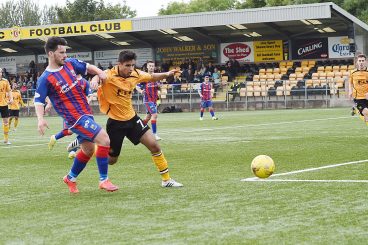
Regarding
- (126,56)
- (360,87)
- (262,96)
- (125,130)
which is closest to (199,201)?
(125,130)

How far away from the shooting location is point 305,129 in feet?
72.9

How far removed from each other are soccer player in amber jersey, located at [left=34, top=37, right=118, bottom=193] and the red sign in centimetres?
4089

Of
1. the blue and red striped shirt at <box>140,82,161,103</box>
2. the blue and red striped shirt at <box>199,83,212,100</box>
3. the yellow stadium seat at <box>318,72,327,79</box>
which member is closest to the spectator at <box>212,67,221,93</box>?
the yellow stadium seat at <box>318,72,327,79</box>

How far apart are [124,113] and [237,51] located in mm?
40788

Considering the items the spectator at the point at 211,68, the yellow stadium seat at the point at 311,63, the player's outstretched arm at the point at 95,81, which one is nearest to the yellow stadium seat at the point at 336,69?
the yellow stadium seat at the point at 311,63

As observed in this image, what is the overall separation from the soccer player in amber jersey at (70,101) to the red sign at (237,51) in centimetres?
4089

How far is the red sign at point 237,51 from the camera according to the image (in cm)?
5028

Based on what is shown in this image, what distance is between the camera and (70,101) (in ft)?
32.0

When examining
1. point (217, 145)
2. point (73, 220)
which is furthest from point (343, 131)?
point (73, 220)

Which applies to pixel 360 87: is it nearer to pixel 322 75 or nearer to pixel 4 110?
pixel 4 110

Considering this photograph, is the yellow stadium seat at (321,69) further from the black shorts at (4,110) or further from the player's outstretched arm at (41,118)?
the player's outstretched arm at (41,118)

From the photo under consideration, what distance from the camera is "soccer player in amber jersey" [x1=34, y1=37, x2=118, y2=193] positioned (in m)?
9.66

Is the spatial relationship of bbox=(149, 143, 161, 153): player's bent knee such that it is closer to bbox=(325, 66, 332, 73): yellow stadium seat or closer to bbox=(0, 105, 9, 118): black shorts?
bbox=(0, 105, 9, 118): black shorts

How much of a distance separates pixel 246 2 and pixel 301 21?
41175 millimetres
